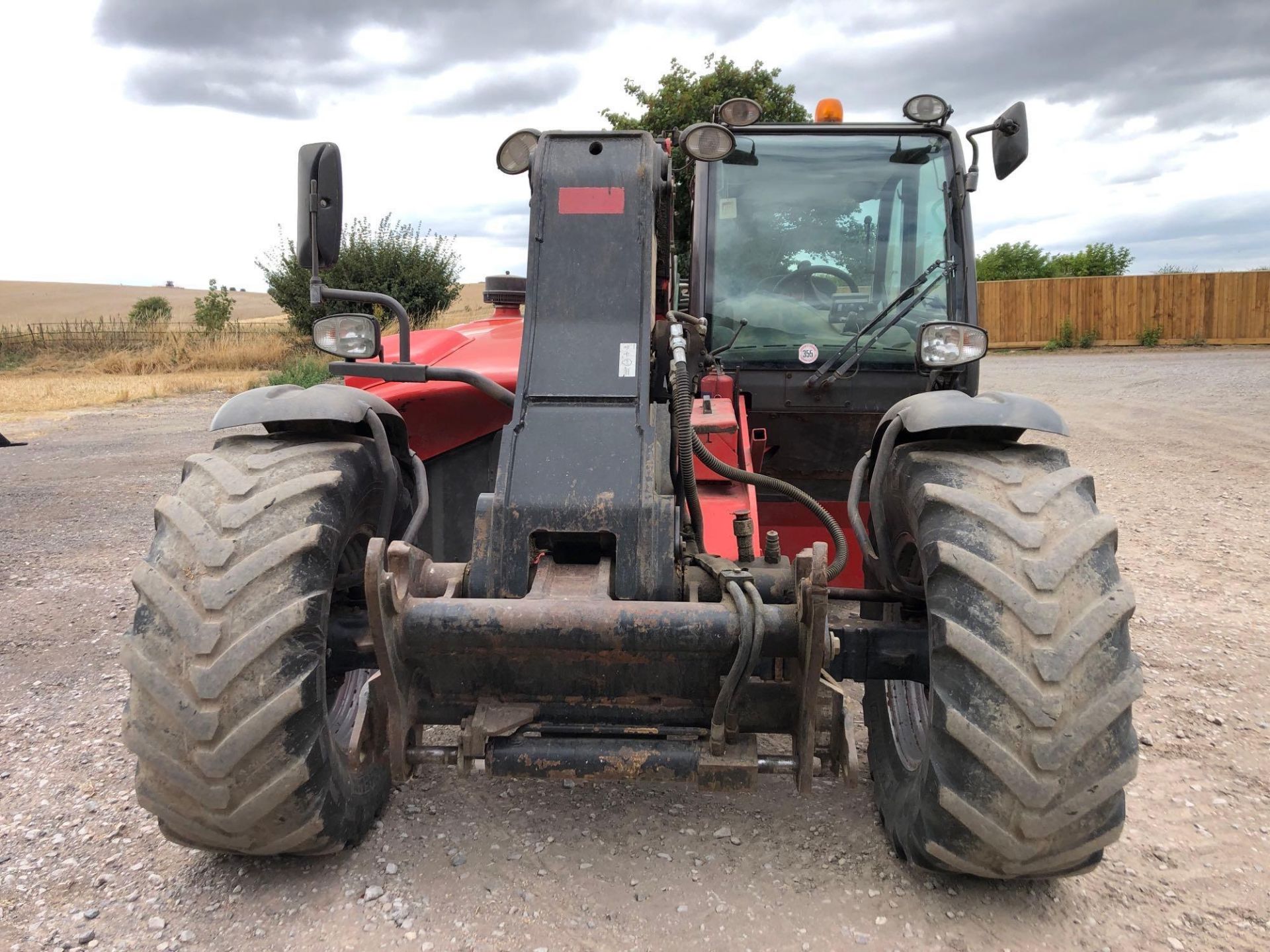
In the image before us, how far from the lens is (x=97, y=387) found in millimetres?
21141

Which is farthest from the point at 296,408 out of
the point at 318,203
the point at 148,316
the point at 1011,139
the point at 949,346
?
the point at 148,316

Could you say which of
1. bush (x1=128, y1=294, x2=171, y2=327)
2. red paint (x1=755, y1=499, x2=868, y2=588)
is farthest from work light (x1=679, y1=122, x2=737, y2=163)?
bush (x1=128, y1=294, x2=171, y2=327)

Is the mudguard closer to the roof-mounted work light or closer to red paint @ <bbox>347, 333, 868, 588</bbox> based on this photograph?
red paint @ <bbox>347, 333, 868, 588</bbox>

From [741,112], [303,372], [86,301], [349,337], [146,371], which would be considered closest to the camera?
[349,337]

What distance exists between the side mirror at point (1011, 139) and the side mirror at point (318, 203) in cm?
285

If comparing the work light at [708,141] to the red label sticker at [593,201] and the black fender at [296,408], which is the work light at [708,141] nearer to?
the red label sticker at [593,201]

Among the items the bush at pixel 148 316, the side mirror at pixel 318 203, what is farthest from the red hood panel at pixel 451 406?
the bush at pixel 148 316

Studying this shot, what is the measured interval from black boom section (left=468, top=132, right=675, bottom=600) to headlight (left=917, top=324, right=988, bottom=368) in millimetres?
1209

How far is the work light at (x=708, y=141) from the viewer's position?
10.7ft

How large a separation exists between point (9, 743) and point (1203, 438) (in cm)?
1202

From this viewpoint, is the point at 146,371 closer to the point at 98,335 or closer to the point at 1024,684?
the point at 98,335

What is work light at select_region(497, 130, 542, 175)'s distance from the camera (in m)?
3.25

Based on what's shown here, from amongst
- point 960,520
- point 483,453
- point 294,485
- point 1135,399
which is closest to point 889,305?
point 483,453

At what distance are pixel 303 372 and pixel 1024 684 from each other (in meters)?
17.1
